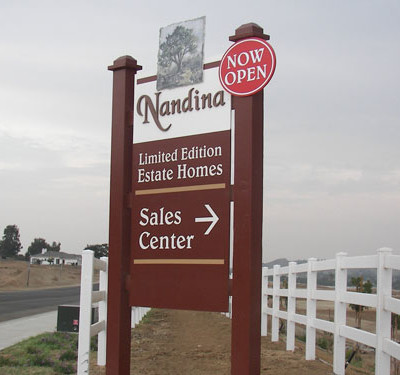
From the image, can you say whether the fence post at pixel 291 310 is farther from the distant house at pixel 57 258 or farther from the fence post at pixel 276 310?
the distant house at pixel 57 258

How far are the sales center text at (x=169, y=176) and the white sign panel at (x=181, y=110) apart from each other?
193mm

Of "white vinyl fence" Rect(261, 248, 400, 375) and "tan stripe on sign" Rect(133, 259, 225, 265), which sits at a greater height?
"tan stripe on sign" Rect(133, 259, 225, 265)

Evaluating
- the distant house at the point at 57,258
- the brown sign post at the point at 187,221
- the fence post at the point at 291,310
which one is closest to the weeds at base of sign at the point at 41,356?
the brown sign post at the point at 187,221

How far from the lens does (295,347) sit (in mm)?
11758

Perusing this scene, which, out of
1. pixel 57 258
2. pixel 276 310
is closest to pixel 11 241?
pixel 57 258

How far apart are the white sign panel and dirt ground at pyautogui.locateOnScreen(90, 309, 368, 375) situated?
12.7 feet

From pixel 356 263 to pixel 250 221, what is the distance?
323cm

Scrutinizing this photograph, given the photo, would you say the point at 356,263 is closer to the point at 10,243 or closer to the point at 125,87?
the point at 125,87

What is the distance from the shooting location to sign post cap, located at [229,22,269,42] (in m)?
5.84

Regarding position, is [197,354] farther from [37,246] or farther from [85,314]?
[37,246]

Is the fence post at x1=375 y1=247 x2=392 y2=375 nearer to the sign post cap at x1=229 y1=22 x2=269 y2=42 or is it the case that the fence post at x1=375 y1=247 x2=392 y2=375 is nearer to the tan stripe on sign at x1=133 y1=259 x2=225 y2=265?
the tan stripe on sign at x1=133 y1=259 x2=225 y2=265

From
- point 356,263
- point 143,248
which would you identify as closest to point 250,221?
point 143,248

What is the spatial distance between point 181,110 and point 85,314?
3.21 metres

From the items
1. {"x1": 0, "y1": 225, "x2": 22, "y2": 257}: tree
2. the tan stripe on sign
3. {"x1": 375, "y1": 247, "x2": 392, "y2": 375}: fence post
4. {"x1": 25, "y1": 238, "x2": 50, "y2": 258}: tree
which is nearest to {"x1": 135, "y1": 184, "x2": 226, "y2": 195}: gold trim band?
the tan stripe on sign
